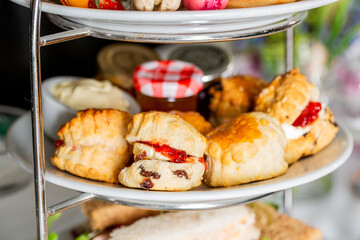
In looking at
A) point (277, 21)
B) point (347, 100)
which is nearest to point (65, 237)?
point (277, 21)

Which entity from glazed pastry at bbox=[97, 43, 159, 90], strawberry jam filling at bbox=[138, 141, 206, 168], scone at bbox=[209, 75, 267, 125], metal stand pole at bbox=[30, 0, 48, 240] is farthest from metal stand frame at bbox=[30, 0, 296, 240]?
A: glazed pastry at bbox=[97, 43, 159, 90]

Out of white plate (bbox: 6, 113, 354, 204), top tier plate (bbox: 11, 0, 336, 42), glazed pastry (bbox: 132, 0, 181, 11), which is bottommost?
white plate (bbox: 6, 113, 354, 204)

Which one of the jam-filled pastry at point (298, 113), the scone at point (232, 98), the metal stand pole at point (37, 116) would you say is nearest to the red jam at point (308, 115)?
the jam-filled pastry at point (298, 113)

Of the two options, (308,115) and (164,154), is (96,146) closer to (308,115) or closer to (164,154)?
(164,154)

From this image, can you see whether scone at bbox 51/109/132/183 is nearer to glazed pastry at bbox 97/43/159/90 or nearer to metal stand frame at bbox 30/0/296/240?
metal stand frame at bbox 30/0/296/240

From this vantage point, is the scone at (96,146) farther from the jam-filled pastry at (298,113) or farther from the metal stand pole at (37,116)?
the jam-filled pastry at (298,113)
